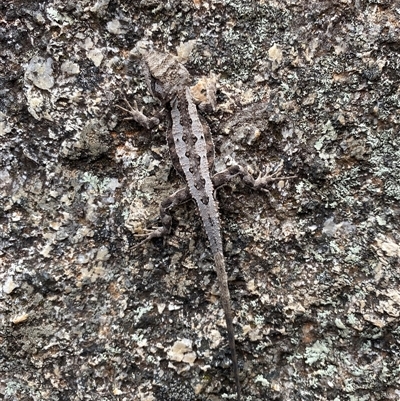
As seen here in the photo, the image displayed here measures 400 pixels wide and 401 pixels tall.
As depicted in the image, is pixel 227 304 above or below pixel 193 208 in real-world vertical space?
below

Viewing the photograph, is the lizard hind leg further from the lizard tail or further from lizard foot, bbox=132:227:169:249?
the lizard tail

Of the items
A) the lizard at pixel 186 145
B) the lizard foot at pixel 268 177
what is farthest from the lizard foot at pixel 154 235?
the lizard foot at pixel 268 177

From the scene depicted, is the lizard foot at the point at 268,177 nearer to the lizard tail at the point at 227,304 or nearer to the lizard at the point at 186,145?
the lizard at the point at 186,145

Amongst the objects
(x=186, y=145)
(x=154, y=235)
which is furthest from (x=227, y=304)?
(x=186, y=145)

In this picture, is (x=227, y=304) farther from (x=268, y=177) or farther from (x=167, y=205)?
(x=268, y=177)

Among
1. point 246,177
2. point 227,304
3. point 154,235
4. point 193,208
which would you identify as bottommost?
point 227,304

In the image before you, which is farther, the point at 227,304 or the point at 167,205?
the point at 167,205
